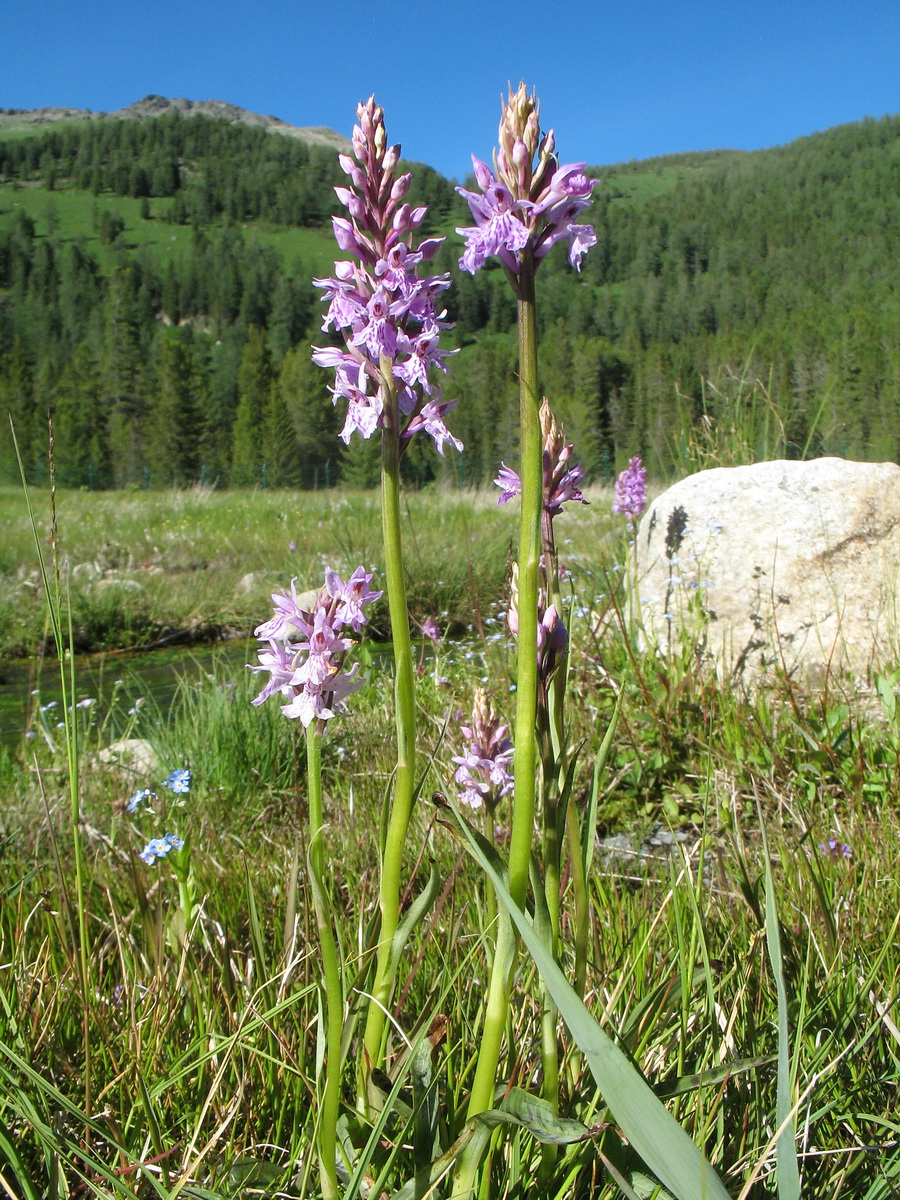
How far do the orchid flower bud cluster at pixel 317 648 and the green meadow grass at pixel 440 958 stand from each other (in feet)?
0.55

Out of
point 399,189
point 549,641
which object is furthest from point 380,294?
point 549,641

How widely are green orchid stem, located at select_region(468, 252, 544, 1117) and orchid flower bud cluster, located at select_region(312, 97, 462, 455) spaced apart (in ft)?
0.76

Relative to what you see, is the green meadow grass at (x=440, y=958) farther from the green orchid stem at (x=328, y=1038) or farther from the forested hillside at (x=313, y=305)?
the forested hillside at (x=313, y=305)

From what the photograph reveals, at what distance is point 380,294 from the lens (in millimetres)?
1052

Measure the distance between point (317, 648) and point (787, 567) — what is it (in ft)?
11.9

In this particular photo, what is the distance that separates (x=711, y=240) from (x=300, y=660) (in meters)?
152

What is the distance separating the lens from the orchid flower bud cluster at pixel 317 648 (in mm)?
1007

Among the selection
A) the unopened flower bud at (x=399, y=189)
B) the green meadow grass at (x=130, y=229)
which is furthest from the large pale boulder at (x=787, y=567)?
the green meadow grass at (x=130, y=229)

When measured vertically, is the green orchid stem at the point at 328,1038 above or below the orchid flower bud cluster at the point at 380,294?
below

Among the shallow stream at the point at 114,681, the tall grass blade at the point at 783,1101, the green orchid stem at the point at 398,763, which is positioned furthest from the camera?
the shallow stream at the point at 114,681

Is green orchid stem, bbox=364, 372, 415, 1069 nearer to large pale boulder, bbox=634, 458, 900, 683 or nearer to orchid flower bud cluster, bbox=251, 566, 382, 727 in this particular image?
orchid flower bud cluster, bbox=251, 566, 382, 727

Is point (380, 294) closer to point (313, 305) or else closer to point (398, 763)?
point (398, 763)

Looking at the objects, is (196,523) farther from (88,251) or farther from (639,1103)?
(88,251)

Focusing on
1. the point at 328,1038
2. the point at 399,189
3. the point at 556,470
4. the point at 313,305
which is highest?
the point at 313,305
